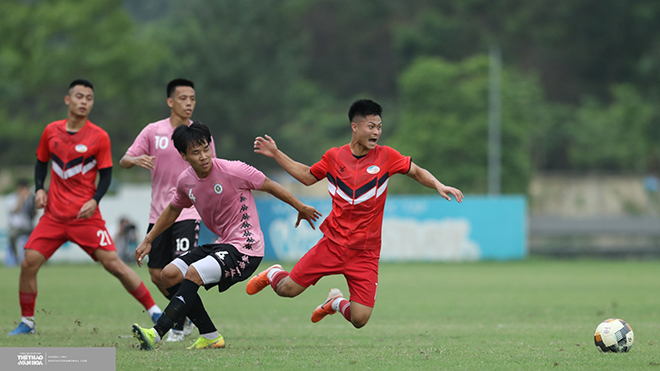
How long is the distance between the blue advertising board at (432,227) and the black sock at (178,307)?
19661mm

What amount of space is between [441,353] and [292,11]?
51.1 metres

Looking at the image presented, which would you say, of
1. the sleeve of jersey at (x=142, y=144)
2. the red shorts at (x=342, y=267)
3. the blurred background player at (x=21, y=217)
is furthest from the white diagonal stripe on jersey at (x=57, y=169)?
the blurred background player at (x=21, y=217)

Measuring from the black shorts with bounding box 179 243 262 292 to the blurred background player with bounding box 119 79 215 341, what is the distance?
1065mm

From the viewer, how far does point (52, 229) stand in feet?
31.1

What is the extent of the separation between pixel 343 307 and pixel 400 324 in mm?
2713

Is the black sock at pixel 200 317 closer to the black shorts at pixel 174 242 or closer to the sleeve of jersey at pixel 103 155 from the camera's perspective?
the black shorts at pixel 174 242

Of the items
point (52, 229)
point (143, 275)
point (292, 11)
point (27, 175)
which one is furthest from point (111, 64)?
point (52, 229)

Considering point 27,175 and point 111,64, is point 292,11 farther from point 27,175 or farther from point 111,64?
point 27,175

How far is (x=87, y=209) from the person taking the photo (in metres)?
9.38

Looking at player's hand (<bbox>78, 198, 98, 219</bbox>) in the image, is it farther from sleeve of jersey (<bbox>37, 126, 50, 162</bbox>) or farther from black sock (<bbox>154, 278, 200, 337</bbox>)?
black sock (<bbox>154, 278, 200, 337</bbox>)

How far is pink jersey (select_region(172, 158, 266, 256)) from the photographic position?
26.3 feet

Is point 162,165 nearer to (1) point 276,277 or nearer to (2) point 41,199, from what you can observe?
(2) point 41,199

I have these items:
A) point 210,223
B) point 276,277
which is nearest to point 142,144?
point 210,223

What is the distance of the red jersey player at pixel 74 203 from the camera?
31.1 ft
